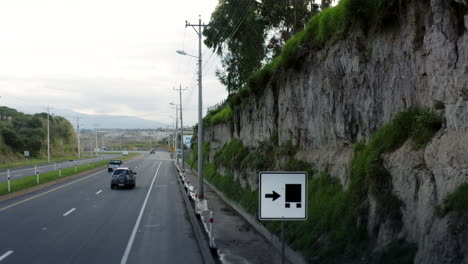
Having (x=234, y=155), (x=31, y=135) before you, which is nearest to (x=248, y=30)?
(x=234, y=155)

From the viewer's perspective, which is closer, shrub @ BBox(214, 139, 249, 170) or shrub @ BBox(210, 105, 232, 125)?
shrub @ BBox(214, 139, 249, 170)

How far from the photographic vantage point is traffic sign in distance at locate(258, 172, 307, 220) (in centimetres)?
614

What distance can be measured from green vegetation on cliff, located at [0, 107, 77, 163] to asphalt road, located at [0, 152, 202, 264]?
64.2 metres

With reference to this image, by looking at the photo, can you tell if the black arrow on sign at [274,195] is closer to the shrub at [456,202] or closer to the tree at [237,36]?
the shrub at [456,202]

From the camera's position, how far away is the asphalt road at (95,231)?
36.2 ft

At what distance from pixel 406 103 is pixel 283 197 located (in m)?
4.32

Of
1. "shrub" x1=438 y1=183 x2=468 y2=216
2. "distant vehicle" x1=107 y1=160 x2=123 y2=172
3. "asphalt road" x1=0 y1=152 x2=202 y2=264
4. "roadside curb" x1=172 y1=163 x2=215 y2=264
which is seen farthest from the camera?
"distant vehicle" x1=107 y1=160 x2=123 y2=172

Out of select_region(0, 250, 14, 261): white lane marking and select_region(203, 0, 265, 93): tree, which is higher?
select_region(203, 0, 265, 93): tree

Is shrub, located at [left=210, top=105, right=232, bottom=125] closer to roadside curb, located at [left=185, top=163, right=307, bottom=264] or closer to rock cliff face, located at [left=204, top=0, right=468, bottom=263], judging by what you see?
roadside curb, located at [left=185, top=163, right=307, bottom=264]

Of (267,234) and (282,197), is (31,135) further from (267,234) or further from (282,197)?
(282,197)

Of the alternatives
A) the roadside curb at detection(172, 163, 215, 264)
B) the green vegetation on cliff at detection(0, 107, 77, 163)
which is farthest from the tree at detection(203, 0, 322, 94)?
the green vegetation on cliff at detection(0, 107, 77, 163)

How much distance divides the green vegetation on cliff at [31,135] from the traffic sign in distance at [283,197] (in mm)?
81924

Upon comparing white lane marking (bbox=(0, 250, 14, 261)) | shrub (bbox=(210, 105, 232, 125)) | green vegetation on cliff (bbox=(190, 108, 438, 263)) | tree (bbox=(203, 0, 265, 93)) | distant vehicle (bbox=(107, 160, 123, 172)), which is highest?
tree (bbox=(203, 0, 265, 93))

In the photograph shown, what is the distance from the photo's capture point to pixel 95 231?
47.6ft
